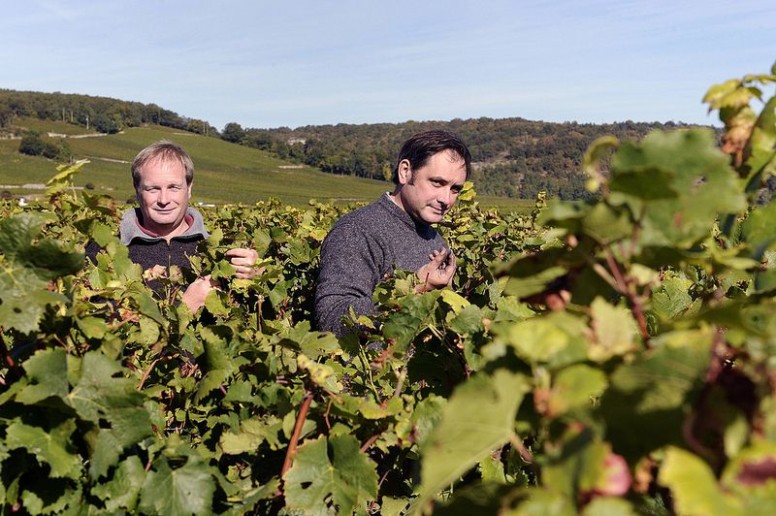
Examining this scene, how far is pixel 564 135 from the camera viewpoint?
129m

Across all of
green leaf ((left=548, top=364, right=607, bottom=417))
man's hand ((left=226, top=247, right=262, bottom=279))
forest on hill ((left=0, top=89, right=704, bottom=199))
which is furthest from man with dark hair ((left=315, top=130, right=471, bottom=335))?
forest on hill ((left=0, top=89, right=704, bottom=199))

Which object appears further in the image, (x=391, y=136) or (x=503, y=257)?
(x=391, y=136)

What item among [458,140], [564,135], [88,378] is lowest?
[88,378]

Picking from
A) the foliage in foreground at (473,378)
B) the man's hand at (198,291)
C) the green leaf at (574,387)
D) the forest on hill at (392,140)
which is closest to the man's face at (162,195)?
the foliage in foreground at (473,378)

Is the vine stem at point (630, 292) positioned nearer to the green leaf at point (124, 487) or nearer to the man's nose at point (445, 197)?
the green leaf at point (124, 487)

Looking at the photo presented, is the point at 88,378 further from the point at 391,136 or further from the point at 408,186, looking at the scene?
the point at 391,136

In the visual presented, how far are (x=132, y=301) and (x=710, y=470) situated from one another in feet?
5.89

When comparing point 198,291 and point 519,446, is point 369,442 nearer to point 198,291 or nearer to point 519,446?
point 519,446

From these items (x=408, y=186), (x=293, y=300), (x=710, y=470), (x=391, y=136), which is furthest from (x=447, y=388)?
(x=391, y=136)

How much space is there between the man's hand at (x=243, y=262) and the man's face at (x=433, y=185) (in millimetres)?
1379

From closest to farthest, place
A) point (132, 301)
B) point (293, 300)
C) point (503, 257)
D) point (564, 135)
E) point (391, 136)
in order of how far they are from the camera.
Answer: point (132, 301) < point (293, 300) < point (503, 257) < point (564, 135) < point (391, 136)

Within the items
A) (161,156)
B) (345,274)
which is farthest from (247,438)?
(161,156)

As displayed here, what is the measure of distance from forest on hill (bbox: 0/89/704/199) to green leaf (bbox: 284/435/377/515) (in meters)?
100

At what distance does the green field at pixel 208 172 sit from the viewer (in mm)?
77875
